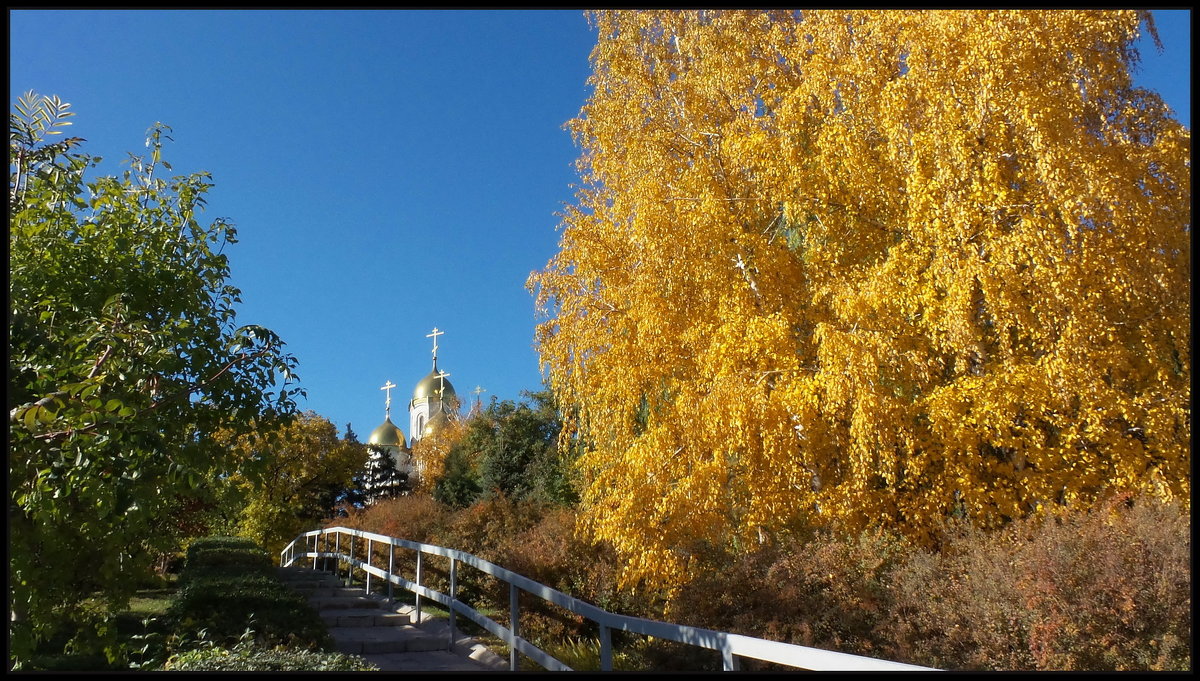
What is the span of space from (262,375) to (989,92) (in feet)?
27.2

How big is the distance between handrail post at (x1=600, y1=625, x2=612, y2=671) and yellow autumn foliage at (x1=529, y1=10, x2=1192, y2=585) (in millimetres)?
3881

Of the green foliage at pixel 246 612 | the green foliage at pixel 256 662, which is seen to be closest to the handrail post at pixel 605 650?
the green foliage at pixel 256 662

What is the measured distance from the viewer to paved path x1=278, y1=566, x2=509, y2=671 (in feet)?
26.9

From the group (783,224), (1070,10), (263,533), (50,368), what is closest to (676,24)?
(783,224)

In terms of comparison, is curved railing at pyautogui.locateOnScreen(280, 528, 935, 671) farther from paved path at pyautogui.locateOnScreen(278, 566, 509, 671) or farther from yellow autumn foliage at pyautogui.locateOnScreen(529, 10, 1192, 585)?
yellow autumn foliage at pyautogui.locateOnScreen(529, 10, 1192, 585)

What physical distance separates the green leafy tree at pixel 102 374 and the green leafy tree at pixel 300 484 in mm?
18459

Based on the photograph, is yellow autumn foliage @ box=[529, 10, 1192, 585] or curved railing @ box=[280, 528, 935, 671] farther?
yellow autumn foliage @ box=[529, 10, 1192, 585]

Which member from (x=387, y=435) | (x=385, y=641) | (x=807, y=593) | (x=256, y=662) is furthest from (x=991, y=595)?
(x=387, y=435)

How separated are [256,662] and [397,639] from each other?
3.66 meters

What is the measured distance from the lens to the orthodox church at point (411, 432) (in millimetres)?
43594

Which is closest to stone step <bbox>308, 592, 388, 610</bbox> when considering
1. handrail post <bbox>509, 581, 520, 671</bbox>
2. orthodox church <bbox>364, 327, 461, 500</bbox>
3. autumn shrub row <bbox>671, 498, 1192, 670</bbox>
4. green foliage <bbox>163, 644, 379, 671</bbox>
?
handrail post <bbox>509, 581, 520, 671</bbox>

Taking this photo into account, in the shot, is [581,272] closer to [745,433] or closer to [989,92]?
[745,433]

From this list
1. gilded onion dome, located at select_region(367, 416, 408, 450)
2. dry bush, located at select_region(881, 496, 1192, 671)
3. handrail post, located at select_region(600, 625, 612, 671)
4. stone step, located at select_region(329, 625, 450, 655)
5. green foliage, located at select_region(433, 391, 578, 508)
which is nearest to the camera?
handrail post, located at select_region(600, 625, 612, 671)

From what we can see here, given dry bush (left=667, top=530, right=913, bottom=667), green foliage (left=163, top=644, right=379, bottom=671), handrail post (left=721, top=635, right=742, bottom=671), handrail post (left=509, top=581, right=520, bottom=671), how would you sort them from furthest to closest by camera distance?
dry bush (left=667, top=530, right=913, bottom=667) < handrail post (left=509, top=581, right=520, bottom=671) < green foliage (left=163, top=644, right=379, bottom=671) < handrail post (left=721, top=635, right=742, bottom=671)
